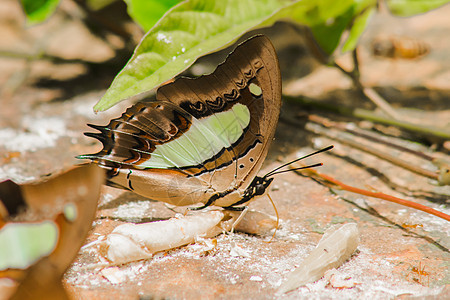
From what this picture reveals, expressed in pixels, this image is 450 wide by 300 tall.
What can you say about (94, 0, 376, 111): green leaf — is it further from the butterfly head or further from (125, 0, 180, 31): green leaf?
the butterfly head

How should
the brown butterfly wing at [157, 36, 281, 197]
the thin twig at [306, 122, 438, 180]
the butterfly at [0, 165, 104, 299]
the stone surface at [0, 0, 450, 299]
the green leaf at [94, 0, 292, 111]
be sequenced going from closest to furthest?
the butterfly at [0, 165, 104, 299] → the stone surface at [0, 0, 450, 299] → the brown butterfly wing at [157, 36, 281, 197] → the green leaf at [94, 0, 292, 111] → the thin twig at [306, 122, 438, 180]

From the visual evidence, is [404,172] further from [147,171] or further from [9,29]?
[9,29]

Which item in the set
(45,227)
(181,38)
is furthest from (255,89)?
(45,227)

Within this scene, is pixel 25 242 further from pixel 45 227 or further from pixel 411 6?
pixel 411 6

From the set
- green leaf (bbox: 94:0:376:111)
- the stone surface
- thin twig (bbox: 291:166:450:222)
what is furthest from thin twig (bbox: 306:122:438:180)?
green leaf (bbox: 94:0:376:111)

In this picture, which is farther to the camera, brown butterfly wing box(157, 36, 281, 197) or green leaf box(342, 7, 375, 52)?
green leaf box(342, 7, 375, 52)

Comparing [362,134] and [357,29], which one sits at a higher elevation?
[357,29]

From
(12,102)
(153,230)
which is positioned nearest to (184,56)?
(153,230)
